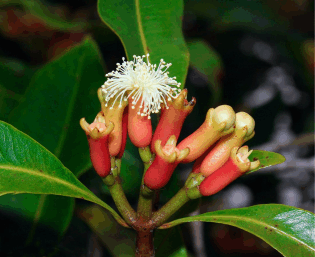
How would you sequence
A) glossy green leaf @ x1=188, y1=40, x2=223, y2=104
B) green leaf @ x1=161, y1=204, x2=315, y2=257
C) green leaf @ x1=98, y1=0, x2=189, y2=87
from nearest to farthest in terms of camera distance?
green leaf @ x1=161, y1=204, x2=315, y2=257 → green leaf @ x1=98, y1=0, x2=189, y2=87 → glossy green leaf @ x1=188, y1=40, x2=223, y2=104

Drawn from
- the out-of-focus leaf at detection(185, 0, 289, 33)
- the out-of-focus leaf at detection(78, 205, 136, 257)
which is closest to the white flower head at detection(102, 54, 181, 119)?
the out-of-focus leaf at detection(78, 205, 136, 257)

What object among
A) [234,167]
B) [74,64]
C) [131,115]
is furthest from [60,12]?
[234,167]

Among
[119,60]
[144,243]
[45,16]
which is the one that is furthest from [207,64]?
[144,243]

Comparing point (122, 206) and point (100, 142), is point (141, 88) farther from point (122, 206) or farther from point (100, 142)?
Answer: point (122, 206)

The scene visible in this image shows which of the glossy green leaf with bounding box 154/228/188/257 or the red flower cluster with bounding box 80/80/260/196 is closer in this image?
the red flower cluster with bounding box 80/80/260/196

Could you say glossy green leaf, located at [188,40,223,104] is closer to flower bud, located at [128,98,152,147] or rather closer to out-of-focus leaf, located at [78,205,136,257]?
out-of-focus leaf, located at [78,205,136,257]

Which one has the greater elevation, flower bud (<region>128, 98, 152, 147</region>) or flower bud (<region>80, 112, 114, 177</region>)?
flower bud (<region>128, 98, 152, 147</region>)
